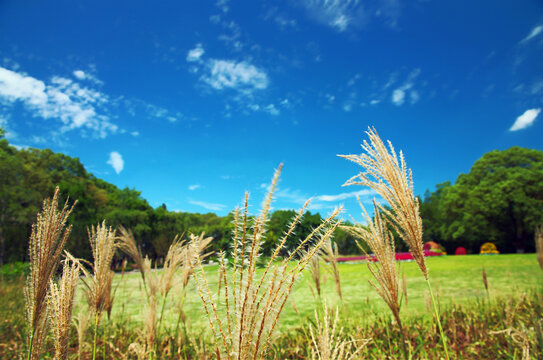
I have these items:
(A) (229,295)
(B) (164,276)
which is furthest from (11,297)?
(A) (229,295)

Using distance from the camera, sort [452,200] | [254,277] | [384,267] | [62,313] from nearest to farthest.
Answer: [254,277], [62,313], [384,267], [452,200]

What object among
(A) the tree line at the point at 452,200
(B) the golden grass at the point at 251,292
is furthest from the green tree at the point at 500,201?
(B) the golden grass at the point at 251,292

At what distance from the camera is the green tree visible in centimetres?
3111

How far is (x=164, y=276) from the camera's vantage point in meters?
3.38

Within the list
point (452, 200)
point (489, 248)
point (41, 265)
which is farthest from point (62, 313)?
point (489, 248)

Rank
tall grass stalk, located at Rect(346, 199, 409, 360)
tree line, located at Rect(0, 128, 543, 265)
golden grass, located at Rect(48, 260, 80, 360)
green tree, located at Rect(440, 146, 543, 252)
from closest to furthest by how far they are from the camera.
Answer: golden grass, located at Rect(48, 260, 80, 360)
tall grass stalk, located at Rect(346, 199, 409, 360)
tree line, located at Rect(0, 128, 543, 265)
green tree, located at Rect(440, 146, 543, 252)

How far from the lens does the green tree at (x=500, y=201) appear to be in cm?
3111

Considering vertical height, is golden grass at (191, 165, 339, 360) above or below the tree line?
below

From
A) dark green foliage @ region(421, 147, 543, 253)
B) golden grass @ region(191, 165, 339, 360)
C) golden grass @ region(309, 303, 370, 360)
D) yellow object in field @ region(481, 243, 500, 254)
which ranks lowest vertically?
yellow object in field @ region(481, 243, 500, 254)

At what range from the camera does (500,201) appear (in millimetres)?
31609

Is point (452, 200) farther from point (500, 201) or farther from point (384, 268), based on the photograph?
point (384, 268)

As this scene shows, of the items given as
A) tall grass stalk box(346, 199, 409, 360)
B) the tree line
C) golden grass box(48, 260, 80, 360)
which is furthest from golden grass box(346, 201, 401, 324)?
the tree line

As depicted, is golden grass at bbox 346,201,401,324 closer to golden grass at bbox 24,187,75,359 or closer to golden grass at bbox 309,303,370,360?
golden grass at bbox 309,303,370,360

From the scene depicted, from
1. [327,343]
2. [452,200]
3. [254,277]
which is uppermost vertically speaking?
[452,200]
